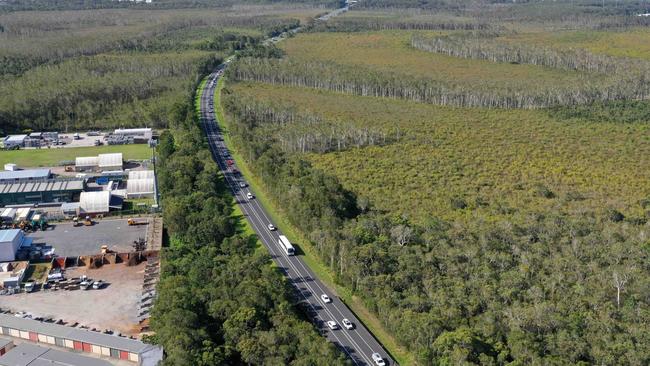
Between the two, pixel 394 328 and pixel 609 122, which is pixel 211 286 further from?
pixel 609 122

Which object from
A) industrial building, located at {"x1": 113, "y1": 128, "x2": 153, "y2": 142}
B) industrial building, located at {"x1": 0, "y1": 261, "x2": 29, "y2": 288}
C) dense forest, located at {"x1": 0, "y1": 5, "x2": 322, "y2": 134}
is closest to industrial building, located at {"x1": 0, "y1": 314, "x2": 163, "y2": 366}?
industrial building, located at {"x1": 0, "y1": 261, "x2": 29, "y2": 288}

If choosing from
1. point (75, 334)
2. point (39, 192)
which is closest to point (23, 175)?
point (39, 192)

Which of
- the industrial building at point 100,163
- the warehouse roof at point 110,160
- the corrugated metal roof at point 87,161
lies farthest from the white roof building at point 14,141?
the warehouse roof at point 110,160

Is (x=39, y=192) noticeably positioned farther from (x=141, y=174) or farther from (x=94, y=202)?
(x=141, y=174)

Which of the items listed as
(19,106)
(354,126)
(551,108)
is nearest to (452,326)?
(354,126)

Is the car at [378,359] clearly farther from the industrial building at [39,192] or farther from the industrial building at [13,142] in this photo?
the industrial building at [13,142]

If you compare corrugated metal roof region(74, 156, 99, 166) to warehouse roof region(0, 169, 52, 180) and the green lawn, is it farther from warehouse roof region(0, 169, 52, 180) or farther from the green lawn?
warehouse roof region(0, 169, 52, 180)
